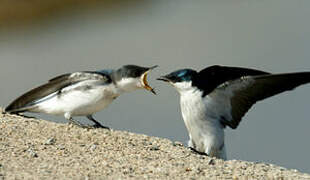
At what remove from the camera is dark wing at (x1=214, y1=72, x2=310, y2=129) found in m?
8.54

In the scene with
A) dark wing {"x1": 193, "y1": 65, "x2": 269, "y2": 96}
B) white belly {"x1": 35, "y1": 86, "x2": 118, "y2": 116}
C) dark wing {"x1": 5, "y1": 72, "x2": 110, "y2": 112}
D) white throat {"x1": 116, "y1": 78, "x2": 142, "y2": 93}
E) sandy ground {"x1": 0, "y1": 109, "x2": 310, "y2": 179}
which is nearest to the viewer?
sandy ground {"x1": 0, "y1": 109, "x2": 310, "y2": 179}

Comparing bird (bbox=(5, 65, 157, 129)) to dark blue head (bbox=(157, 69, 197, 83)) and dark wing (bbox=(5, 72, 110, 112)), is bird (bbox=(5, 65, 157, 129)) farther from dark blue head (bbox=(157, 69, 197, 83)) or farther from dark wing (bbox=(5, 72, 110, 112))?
dark blue head (bbox=(157, 69, 197, 83))

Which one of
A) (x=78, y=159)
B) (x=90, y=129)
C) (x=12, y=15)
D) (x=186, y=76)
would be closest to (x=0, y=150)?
(x=78, y=159)

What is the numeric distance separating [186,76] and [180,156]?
104 centimetres

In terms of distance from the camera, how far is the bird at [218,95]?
8602 millimetres

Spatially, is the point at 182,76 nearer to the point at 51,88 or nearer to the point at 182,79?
the point at 182,79

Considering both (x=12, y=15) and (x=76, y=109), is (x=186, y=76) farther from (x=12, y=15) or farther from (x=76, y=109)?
(x=12, y=15)

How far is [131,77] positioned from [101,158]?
2.20 meters

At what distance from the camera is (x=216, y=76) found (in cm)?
876

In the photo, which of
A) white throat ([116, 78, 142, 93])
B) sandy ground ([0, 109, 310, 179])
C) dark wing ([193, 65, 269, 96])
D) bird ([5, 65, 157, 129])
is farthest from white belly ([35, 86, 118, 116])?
dark wing ([193, 65, 269, 96])

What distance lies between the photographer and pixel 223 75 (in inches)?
344

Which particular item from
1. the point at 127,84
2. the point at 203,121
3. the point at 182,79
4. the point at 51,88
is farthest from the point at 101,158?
the point at 51,88

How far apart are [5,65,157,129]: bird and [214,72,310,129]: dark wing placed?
56.9 inches

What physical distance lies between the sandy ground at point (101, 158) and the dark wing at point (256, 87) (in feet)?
2.45
